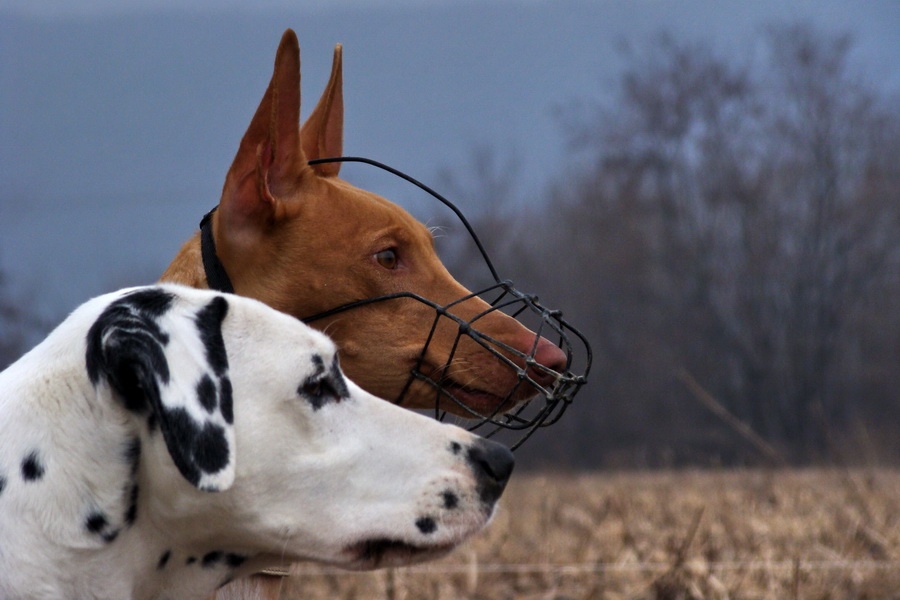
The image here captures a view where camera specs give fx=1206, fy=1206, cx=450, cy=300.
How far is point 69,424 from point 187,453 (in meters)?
0.36

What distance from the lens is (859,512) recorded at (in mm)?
6953

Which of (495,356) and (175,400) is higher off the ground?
(175,400)

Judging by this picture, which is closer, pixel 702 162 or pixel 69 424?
pixel 69 424

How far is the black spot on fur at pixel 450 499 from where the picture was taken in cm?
316

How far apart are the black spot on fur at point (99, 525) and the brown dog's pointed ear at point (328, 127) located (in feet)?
5.55

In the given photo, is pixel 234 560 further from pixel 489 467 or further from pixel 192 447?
pixel 489 467

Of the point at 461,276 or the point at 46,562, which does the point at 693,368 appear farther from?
the point at 46,562

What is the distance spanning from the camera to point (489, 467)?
3229mm

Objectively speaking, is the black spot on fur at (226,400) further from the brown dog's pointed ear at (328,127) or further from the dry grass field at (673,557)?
the dry grass field at (673,557)

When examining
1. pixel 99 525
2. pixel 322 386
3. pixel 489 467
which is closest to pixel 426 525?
pixel 489 467

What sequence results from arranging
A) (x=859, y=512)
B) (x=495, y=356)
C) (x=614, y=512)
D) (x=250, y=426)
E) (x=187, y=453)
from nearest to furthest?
(x=187, y=453) < (x=250, y=426) < (x=495, y=356) < (x=859, y=512) < (x=614, y=512)

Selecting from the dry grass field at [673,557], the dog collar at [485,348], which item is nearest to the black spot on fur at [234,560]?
the dog collar at [485,348]

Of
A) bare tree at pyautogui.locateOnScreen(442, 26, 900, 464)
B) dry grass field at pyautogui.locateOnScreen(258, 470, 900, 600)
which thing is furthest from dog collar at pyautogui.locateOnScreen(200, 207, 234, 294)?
bare tree at pyautogui.locateOnScreen(442, 26, 900, 464)

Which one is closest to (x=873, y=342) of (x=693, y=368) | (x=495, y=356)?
(x=693, y=368)
